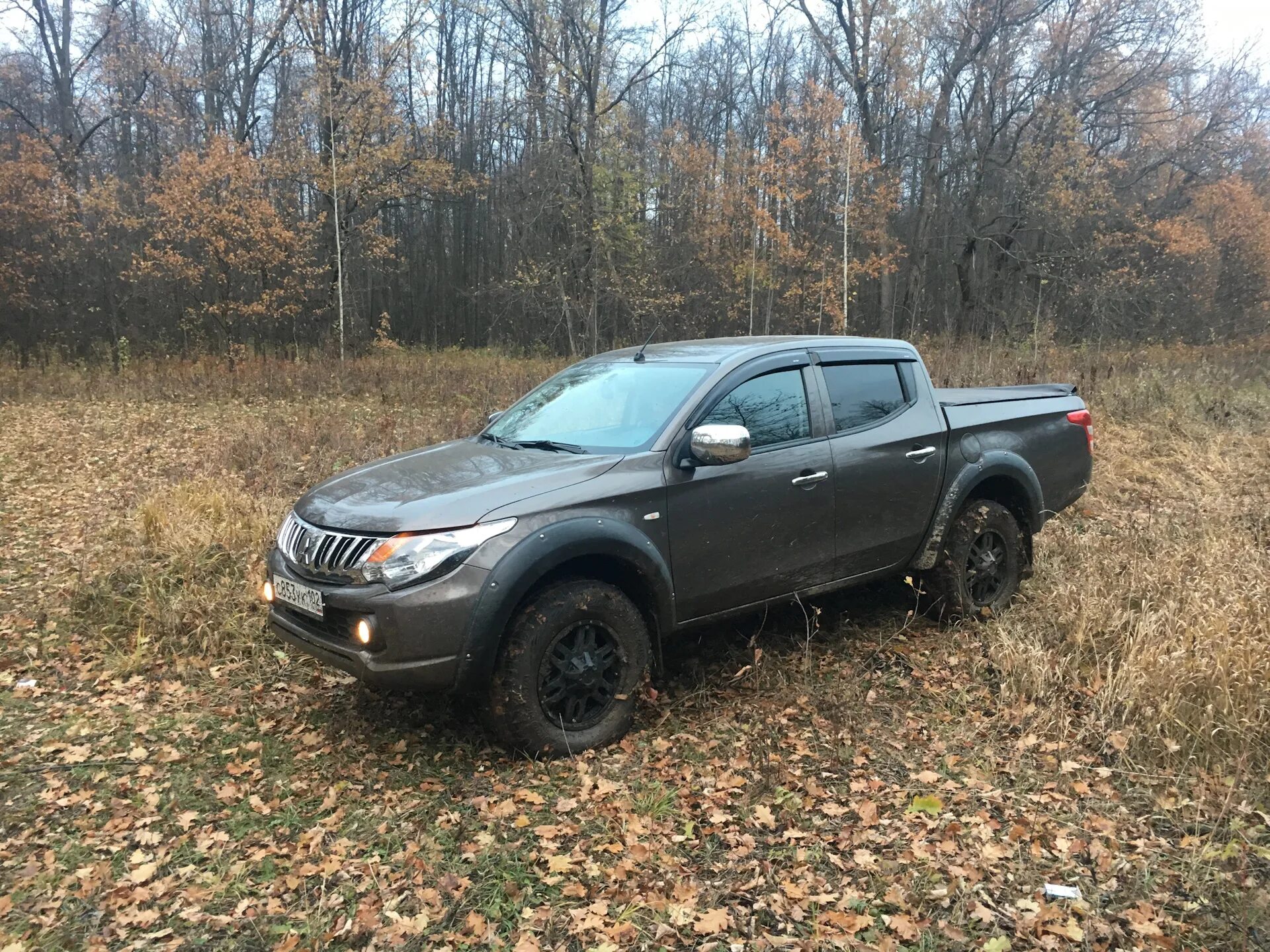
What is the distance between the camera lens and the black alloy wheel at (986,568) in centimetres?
498

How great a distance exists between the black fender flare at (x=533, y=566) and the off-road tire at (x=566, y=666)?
82mm

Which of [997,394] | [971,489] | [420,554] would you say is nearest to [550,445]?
[420,554]

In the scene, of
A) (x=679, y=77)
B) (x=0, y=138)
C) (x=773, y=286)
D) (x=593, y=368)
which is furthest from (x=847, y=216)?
(x=0, y=138)

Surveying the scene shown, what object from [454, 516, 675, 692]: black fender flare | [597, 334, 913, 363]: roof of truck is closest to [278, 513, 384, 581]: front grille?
[454, 516, 675, 692]: black fender flare

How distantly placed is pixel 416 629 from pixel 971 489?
343 centimetres

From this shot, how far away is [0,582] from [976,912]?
6.46 metres

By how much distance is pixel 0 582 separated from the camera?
5680mm

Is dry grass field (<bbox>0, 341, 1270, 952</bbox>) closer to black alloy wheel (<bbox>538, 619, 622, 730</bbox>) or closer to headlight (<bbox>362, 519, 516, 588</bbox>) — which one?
black alloy wheel (<bbox>538, 619, 622, 730</bbox>)

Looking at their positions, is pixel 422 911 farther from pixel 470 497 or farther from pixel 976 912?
pixel 976 912

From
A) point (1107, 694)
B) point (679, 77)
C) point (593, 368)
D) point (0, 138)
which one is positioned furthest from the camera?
point (679, 77)

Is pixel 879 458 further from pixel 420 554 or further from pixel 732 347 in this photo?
pixel 420 554

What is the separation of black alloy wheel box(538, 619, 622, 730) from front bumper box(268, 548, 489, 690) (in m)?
0.43

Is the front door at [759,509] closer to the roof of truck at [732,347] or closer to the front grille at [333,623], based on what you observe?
the roof of truck at [732,347]

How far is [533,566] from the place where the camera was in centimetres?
327
